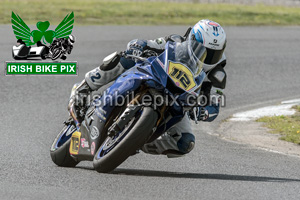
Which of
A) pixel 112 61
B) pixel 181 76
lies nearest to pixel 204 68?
pixel 181 76

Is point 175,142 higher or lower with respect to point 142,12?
higher

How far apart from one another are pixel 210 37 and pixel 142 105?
1.01 m

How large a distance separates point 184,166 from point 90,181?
1395 millimetres

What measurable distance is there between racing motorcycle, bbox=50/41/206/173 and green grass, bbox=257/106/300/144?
3.45 metres

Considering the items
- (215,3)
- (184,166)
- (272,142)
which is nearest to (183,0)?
(215,3)

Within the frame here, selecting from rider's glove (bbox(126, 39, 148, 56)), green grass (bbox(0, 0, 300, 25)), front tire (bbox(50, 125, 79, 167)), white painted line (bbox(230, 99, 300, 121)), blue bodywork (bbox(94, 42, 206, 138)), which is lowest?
green grass (bbox(0, 0, 300, 25))

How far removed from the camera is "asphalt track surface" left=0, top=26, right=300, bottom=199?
595 centimetres

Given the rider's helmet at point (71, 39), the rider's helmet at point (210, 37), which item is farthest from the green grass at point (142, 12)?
the rider's helmet at point (210, 37)

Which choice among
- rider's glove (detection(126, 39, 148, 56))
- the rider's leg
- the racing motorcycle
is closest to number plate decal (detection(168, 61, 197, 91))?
the racing motorcycle

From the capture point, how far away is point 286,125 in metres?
10.5

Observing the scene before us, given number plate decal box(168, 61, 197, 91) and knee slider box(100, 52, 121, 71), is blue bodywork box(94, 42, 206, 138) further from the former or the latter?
knee slider box(100, 52, 121, 71)

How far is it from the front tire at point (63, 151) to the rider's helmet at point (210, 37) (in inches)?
63.9

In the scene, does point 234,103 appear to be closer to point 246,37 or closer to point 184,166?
point 184,166

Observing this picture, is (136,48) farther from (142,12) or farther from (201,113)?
(142,12)
